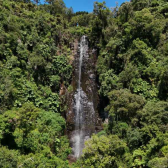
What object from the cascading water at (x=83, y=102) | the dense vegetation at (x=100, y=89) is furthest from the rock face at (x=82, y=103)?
the dense vegetation at (x=100, y=89)

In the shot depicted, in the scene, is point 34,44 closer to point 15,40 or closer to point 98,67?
point 15,40

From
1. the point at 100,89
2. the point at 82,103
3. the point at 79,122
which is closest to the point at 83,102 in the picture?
the point at 82,103

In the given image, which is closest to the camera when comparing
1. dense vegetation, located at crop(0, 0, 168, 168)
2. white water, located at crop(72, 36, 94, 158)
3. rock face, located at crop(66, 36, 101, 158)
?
dense vegetation, located at crop(0, 0, 168, 168)

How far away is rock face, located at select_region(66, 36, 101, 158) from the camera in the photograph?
20011mm

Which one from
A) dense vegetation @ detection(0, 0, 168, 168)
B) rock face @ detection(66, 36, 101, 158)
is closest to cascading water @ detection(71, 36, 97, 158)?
rock face @ detection(66, 36, 101, 158)

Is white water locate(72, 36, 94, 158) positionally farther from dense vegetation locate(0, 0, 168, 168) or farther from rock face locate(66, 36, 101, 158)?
dense vegetation locate(0, 0, 168, 168)

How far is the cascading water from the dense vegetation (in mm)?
1676

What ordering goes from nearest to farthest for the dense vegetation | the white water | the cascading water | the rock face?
the dense vegetation
the white water
the cascading water
the rock face

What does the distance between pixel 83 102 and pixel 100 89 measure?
3342mm

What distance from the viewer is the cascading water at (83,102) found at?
65.0ft

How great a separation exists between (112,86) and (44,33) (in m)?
13.2

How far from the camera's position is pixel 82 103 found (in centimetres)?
2275

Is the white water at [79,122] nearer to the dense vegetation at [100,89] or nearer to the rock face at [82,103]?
the rock face at [82,103]

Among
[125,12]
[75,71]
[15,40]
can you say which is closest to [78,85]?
[75,71]
